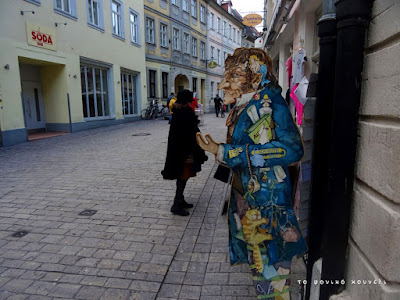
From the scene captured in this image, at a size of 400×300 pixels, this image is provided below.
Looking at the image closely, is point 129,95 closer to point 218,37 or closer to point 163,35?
point 163,35

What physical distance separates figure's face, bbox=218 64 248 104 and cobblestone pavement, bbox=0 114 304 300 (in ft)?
5.35

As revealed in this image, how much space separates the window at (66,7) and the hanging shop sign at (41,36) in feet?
3.12

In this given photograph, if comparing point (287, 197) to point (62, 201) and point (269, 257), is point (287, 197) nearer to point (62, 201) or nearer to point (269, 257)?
point (269, 257)

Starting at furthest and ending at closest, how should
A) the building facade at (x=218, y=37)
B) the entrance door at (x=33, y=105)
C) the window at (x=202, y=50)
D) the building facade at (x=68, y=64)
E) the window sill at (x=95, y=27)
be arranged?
the building facade at (x=218, y=37) < the window at (x=202, y=50) < the window sill at (x=95, y=27) < the entrance door at (x=33, y=105) < the building facade at (x=68, y=64)

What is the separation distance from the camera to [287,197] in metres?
1.84

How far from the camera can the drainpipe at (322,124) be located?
1541 mm

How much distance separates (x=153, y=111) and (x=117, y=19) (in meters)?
6.23

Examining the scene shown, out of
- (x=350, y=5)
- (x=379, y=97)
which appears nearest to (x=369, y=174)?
(x=379, y=97)

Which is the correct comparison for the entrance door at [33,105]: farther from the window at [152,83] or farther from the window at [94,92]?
the window at [152,83]

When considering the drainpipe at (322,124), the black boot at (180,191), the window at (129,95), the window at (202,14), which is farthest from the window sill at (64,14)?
the window at (202,14)

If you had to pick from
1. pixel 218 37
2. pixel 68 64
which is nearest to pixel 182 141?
pixel 68 64

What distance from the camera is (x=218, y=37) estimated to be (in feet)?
109

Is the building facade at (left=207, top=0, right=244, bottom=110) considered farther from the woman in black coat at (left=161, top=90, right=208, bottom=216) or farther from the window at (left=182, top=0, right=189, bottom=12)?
the woman in black coat at (left=161, top=90, right=208, bottom=216)

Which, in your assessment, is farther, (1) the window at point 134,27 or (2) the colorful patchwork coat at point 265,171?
(1) the window at point 134,27
